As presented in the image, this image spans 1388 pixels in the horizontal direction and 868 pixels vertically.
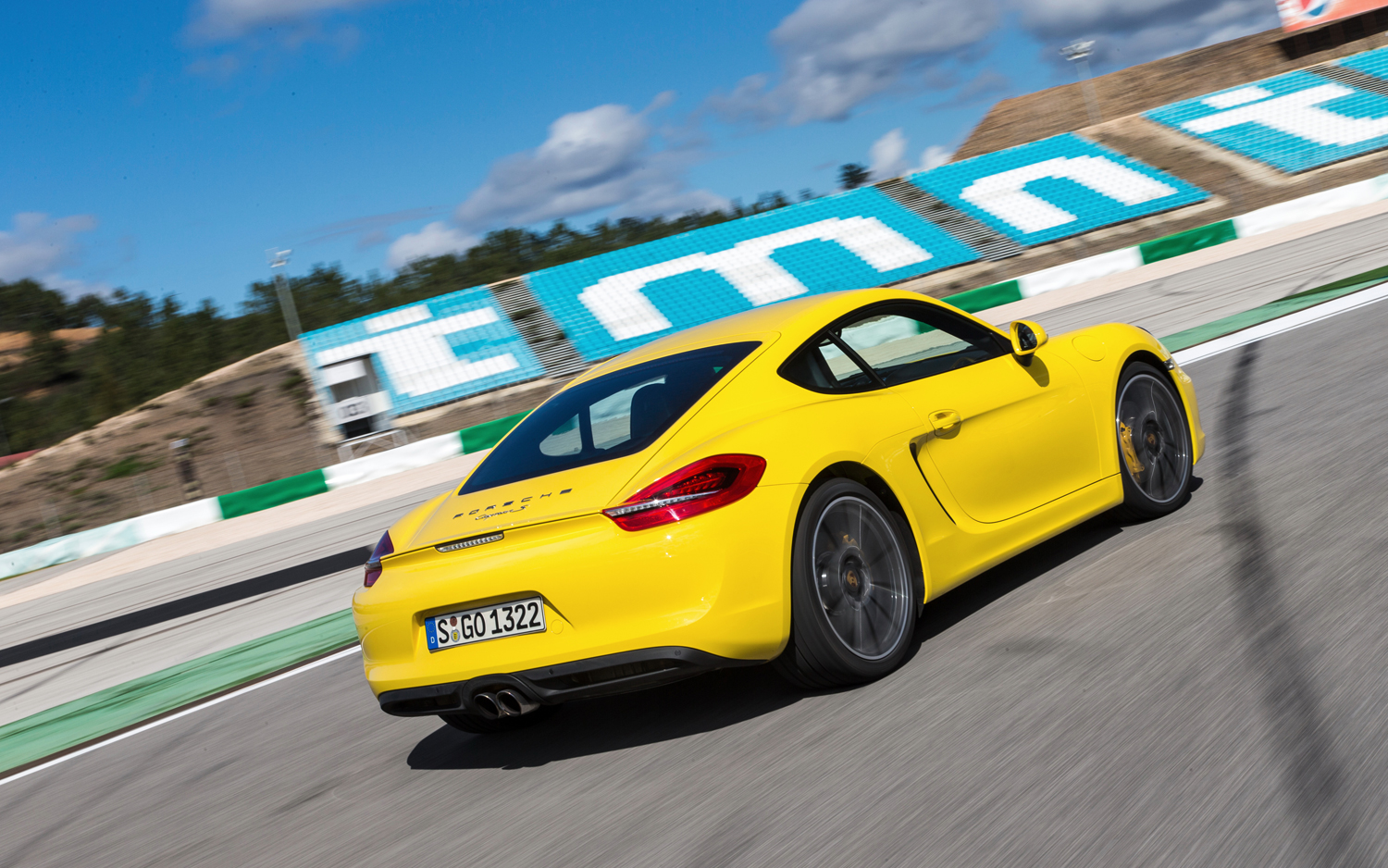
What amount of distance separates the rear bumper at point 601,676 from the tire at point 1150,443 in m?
2.43

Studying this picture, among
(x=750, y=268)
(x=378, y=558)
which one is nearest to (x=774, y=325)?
(x=378, y=558)

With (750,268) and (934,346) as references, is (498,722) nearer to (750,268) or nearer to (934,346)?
(934,346)

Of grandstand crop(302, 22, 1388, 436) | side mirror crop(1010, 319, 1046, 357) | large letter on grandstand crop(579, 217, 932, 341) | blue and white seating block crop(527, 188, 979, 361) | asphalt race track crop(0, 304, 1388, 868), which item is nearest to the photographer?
asphalt race track crop(0, 304, 1388, 868)

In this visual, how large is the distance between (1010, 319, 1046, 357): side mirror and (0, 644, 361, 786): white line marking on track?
155 inches

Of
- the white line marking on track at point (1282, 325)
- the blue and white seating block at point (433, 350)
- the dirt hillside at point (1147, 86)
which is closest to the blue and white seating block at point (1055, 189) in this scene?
the dirt hillside at point (1147, 86)

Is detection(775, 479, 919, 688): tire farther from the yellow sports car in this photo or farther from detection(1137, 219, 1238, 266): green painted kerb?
detection(1137, 219, 1238, 266): green painted kerb

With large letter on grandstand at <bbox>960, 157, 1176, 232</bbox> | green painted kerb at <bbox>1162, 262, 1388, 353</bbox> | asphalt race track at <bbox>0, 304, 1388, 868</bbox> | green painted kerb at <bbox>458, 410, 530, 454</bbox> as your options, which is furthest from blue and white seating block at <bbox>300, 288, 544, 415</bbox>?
asphalt race track at <bbox>0, 304, 1388, 868</bbox>

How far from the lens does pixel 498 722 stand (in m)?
4.49

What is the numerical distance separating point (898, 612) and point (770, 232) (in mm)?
34241

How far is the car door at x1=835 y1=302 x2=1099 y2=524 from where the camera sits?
14.5ft

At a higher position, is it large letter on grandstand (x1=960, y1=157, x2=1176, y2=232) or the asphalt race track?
large letter on grandstand (x1=960, y1=157, x2=1176, y2=232)

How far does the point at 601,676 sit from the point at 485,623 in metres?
0.43

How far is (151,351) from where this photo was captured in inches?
2813

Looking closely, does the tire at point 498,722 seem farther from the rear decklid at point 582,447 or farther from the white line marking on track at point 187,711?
the white line marking on track at point 187,711
